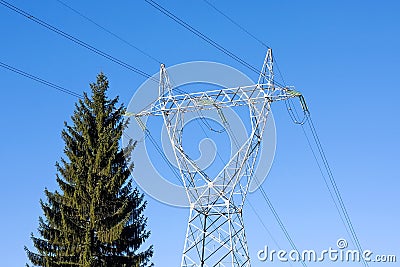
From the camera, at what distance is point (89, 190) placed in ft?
86.2

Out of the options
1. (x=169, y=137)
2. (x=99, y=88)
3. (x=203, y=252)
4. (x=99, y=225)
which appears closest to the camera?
(x=203, y=252)

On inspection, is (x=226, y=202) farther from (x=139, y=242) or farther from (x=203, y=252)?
(x=139, y=242)

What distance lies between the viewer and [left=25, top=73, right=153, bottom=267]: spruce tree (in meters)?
25.7

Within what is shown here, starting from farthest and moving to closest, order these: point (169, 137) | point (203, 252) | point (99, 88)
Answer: point (99, 88), point (169, 137), point (203, 252)

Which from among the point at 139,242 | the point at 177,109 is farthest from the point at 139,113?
the point at 139,242

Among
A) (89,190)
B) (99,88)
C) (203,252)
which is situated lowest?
(203,252)

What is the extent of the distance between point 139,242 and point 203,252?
16.7 ft

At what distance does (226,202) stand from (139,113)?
15.8 ft

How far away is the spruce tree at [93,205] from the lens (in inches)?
1010

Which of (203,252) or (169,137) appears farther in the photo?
(169,137)

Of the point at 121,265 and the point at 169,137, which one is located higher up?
the point at 169,137

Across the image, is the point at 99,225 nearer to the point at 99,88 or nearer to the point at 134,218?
the point at 134,218

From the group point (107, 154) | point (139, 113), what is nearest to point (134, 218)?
point (107, 154)

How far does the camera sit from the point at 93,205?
85.3ft
